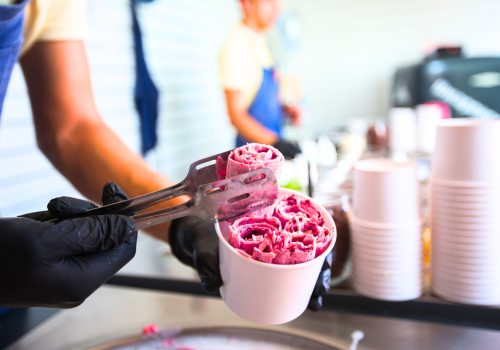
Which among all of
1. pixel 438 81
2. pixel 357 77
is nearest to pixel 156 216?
pixel 438 81

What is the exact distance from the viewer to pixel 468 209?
0.80 m

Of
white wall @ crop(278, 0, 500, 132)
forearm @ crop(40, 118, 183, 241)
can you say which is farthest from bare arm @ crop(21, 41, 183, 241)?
white wall @ crop(278, 0, 500, 132)

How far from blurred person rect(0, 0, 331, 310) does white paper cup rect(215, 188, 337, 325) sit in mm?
79

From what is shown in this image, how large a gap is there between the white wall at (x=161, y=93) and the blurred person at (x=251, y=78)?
0.28 meters

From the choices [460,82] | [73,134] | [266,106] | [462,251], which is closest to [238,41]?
[266,106]

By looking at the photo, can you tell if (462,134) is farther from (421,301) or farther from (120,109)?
(120,109)

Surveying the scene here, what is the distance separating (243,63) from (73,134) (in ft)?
7.31

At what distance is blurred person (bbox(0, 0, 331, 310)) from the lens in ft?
1.82


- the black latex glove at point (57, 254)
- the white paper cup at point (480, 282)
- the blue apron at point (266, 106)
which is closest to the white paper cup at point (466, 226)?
the white paper cup at point (480, 282)

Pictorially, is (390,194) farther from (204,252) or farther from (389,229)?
(204,252)

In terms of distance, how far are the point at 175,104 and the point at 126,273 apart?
1.87 meters

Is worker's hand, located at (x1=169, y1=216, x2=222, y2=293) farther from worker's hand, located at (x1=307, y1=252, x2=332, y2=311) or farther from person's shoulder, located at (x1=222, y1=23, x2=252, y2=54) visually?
person's shoulder, located at (x1=222, y1=23, x2=252, y2=54)

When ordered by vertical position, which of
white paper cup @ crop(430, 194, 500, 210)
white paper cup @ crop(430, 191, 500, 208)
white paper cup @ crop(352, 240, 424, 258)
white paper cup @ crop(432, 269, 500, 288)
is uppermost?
white paper cup @ crop(430, 191, 500, 208)

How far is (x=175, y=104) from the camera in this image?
2793 mm
